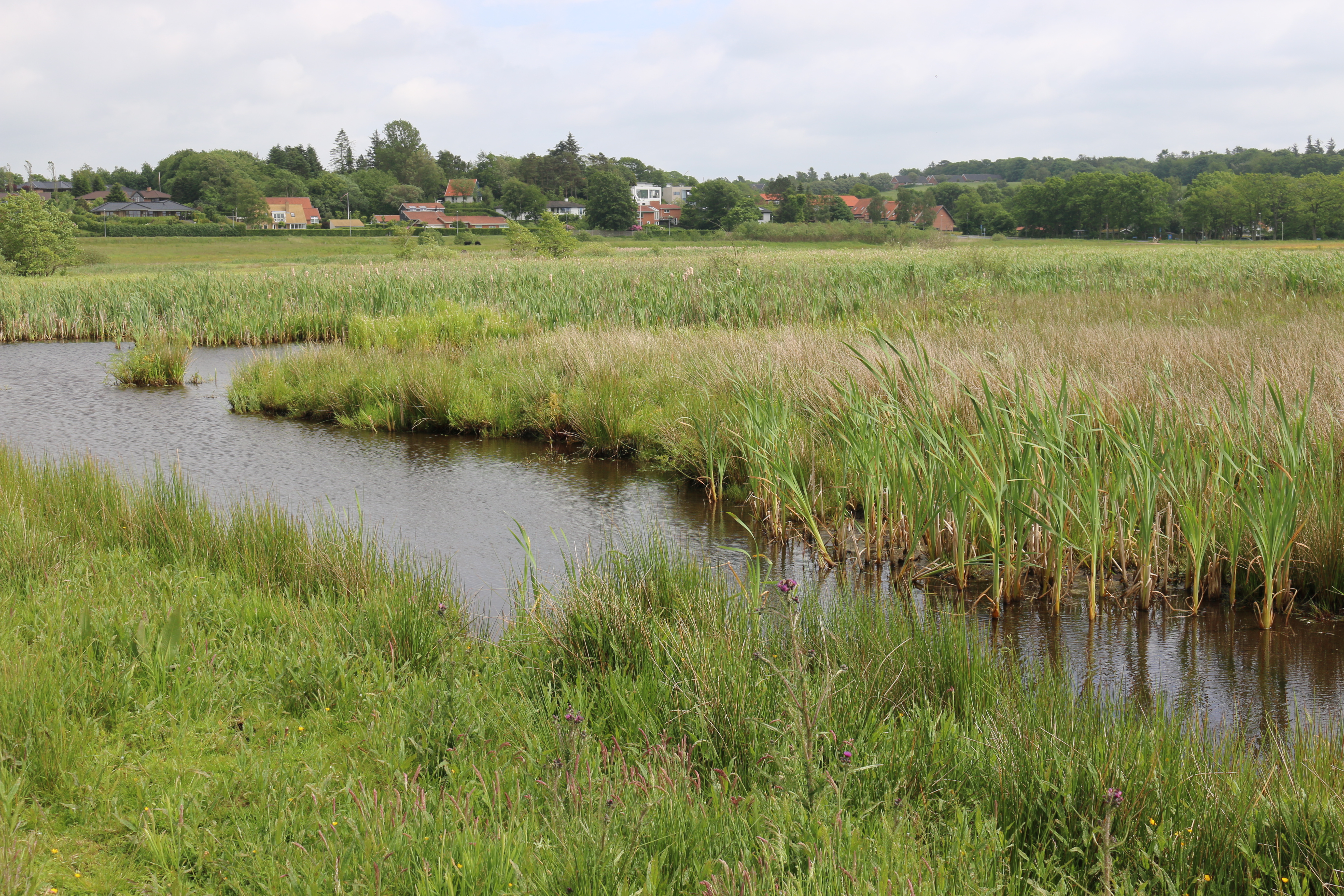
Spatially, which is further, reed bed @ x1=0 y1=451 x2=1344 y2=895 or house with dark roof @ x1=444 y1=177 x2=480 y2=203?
house with dark roof @ x1=444 y1=177 x2=480 y2=203

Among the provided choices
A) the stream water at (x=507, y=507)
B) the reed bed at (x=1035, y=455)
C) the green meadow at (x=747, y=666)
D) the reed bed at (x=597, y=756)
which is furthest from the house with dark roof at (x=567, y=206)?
the reed bed at (x=597, y=756)

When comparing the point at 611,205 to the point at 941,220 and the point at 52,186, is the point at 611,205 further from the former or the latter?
the point at 52,186

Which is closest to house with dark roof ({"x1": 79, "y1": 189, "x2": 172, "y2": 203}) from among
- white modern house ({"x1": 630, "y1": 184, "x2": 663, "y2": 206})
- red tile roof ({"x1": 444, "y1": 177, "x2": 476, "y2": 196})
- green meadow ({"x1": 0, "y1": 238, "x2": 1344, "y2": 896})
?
red tile roof ({"x1": 444, "y1": 177, "x2": 476, "y2": 196})

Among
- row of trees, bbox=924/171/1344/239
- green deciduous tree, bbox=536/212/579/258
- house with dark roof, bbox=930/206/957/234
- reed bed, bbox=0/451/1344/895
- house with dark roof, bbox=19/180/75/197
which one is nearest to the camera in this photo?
reed bed, bbox=0/451/1344/895

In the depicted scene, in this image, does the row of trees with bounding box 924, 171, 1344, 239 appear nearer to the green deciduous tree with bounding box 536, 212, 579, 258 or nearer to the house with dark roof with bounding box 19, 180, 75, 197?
the green deciduous tree with bounding box 536, 212, 579, 258

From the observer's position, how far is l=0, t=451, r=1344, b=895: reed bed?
95.7 inches

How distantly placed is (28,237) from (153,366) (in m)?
37.6

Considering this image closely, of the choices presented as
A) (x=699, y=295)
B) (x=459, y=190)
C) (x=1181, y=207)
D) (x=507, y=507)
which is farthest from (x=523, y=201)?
(x=507, y=507)

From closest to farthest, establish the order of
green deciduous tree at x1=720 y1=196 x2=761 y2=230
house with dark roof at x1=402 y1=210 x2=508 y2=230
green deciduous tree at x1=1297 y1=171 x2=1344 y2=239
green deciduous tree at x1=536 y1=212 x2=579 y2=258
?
1. green deciduous tree at x1=536 y1=212 x2=579 y2=258
2. green deciduous tree at x1=1297 y1=171 x2=1344 y2=239
3. green deciduous tree at x1=720 y1=196 x2=761 y2=230
4. house with dark roof at x1=402 y1=210 x2=508 y2=230

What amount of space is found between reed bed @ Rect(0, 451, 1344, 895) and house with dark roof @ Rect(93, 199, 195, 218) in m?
123

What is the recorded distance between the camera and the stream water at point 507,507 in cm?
484

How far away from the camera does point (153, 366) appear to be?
1595cm

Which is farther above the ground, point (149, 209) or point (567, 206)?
point (567, 206)

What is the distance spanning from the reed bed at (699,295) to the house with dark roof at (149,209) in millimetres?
97160
